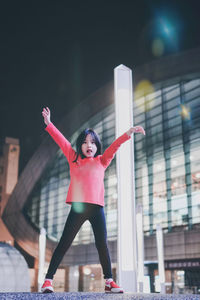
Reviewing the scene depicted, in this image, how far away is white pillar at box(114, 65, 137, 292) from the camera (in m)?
3.70

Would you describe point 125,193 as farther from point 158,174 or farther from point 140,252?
point 158,174

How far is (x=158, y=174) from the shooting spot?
29.6 meters

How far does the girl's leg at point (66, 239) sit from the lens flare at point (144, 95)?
28837 mm

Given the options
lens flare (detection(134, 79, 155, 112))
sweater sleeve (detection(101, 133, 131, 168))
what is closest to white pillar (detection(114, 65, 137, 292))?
sweater sleeve (detection(101, 133, 131, 168))

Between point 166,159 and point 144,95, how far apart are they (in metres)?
6.58

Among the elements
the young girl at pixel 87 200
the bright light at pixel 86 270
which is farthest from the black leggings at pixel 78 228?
the bright light at pixel 86 270

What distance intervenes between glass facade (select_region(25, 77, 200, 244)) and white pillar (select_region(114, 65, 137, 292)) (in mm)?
23140

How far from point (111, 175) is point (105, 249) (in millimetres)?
30460

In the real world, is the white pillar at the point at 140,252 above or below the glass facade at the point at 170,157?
below

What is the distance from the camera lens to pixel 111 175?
3384 centimetres

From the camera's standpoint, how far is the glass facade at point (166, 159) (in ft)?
88.6

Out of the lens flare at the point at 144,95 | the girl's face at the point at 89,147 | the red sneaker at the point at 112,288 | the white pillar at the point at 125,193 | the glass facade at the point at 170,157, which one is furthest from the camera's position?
the lens flare at the point at 144,95

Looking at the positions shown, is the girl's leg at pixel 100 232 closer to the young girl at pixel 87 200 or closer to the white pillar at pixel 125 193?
the young girl at pixel 87 200

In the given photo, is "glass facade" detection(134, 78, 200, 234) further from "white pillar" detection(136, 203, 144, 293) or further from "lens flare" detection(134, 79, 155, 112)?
"white pillar" detection(136, 203, 144, 293)
